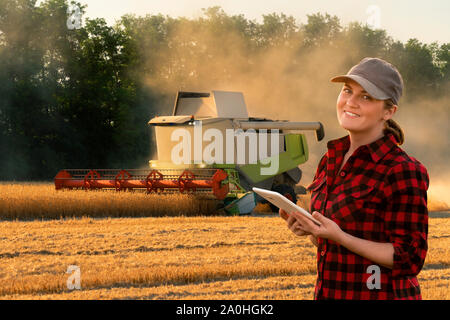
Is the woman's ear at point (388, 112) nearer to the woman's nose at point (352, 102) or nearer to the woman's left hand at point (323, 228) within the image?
the woman's nose at point (352, 102)

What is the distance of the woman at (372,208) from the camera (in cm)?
220

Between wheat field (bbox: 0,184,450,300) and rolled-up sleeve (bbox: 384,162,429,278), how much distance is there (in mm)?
3783

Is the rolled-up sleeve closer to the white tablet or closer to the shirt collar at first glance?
the shirt collar

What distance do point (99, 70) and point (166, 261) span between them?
28.2m

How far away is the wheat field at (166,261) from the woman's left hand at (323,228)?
374cm

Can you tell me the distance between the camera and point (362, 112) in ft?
7.55

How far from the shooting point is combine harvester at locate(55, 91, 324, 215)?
1534 centimetres

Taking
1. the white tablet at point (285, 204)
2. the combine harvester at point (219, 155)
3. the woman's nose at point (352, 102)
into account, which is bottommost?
the combine harvester at point (219, 155)

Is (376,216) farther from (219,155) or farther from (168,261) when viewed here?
(219,155)

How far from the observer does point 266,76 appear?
1407 inches

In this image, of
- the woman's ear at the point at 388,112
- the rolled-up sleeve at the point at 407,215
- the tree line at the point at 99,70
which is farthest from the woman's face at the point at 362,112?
the tree line at the point at 99,70

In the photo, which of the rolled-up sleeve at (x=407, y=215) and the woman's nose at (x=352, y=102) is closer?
the rolled-up sleeve at (x=407, y=215)

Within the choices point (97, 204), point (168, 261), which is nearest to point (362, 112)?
point (168, 261)

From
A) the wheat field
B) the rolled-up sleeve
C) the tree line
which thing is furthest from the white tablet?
the tree line
